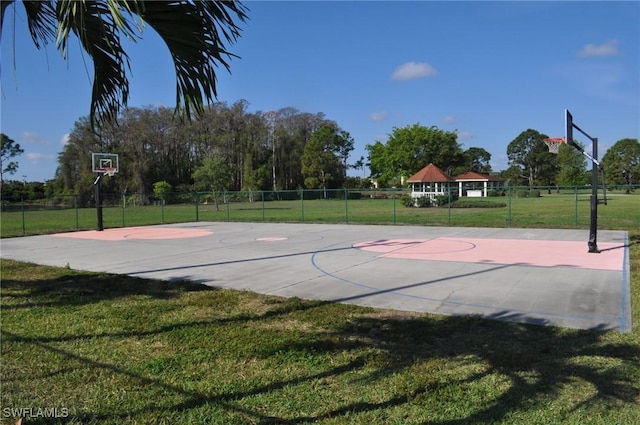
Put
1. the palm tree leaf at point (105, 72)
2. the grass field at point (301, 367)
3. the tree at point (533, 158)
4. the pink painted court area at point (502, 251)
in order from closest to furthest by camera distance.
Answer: the grass field at point (301, 367)
the palm tree leaf at point (105, 72)
the pink painted court area at point (502, 251)
the tree at point (533, 158)

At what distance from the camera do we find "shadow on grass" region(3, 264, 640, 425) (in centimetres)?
324

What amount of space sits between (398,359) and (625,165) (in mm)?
86215

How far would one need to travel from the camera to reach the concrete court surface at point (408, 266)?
6324mm

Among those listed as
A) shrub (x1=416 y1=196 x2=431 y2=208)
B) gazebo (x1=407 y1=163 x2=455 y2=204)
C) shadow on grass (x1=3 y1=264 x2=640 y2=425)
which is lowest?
shadow on grass (x1=3 y1=264 x2=640 y2=425)

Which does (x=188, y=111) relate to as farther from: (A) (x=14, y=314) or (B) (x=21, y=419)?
(A) (x=14, y=314)

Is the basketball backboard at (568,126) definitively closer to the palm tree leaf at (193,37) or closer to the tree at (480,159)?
the palm tree leaf at (193,37)

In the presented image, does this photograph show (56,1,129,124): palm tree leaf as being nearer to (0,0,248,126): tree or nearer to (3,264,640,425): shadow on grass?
(0,0,248,126): tree

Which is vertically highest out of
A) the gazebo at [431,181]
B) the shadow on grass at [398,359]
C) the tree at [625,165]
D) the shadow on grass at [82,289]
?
the tree at [625,165]

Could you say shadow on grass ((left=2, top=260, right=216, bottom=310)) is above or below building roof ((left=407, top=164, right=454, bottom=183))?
below

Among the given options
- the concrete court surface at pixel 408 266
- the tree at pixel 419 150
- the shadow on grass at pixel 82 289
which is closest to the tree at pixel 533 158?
the tree at pixel 419 150

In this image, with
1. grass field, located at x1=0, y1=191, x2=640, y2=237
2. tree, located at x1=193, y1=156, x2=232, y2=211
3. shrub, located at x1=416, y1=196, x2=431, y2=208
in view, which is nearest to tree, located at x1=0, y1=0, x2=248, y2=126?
grass field, located at x1=0, y1=191, x2=640, y2=237

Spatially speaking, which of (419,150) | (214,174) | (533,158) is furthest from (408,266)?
(533,158)

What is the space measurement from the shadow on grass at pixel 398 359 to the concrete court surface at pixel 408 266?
2.33 feet

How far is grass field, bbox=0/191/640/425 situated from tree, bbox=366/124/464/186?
58.8 metres
